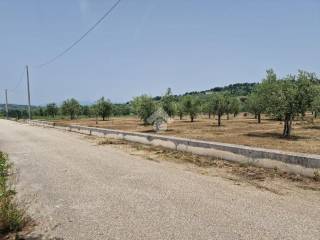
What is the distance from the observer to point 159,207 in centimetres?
564

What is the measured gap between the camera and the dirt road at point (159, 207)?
4551mm

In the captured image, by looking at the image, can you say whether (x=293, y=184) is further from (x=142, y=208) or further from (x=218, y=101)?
(x=218, y=101)

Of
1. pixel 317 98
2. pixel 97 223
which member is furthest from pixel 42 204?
pixel 317 98

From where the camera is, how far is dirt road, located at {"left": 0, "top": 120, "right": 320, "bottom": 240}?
4.55m

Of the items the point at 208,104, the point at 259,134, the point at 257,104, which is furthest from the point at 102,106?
the point at 259,134

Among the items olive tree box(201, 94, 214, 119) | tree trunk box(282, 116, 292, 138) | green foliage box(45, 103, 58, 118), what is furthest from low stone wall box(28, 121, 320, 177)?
green foliage box(45, 103, 58, 118)

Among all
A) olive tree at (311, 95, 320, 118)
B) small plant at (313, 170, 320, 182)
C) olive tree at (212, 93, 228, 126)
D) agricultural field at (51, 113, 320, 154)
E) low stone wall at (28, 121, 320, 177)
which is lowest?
agricultural field at (51, 113, 320, 154)

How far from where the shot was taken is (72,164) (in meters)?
10.6

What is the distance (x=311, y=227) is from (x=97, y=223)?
2940 mm

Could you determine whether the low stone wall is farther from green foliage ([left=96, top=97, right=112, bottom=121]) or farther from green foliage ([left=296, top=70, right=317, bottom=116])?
green foliage ([left=96, top=97, right=112, bottom=121])

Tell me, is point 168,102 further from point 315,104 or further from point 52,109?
point 52,109

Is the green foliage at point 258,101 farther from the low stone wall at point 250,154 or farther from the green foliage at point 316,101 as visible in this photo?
the low stone wall at point 250,154

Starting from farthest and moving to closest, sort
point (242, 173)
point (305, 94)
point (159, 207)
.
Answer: point (305, 94)
point (242, 173)
point (159, 207)

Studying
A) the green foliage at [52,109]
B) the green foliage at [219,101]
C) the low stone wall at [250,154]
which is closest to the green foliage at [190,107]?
the green foliage at [219,101]
